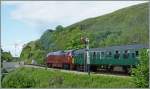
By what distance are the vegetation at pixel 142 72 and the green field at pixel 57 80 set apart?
0.40 meters

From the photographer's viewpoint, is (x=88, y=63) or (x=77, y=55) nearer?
(x=88, y=63)

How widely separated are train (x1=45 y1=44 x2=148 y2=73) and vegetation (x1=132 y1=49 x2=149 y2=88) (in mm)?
2140

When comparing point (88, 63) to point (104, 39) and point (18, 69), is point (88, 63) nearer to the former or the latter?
point (104, 39)

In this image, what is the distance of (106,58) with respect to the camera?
63.7 ft

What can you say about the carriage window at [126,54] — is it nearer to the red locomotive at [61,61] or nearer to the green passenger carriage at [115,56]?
the green passenger carriage at [115,56]

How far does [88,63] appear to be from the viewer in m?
21.0

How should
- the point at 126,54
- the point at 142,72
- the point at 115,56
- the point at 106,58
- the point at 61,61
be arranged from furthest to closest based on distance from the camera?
1. the point at 61,61
2. the point at 106,58
3. the point at 115,56
4. the point at 126,54
5. the point at 142,72

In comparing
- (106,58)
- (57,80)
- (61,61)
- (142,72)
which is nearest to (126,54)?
(106,58)

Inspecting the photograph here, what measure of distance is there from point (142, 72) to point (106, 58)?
7.23 m

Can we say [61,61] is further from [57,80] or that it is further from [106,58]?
[57,80]

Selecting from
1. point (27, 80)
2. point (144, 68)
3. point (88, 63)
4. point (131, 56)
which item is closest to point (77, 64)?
point (88, 63)

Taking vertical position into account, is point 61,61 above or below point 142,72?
above

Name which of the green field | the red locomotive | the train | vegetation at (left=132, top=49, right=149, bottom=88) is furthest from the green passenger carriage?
vegetation at (left=132, top=49, right=149, bottom=88)

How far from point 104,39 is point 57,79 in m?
2.70
